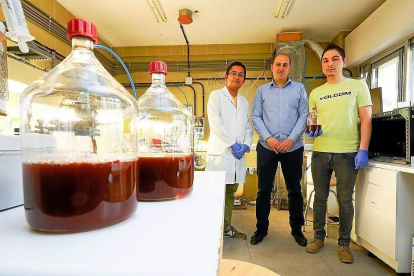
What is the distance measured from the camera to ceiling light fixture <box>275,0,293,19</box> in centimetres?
280

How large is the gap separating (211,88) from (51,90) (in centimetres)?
388

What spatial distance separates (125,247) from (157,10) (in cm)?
323

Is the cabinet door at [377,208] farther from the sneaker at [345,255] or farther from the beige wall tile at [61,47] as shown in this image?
the beige wall tile at [61,47]

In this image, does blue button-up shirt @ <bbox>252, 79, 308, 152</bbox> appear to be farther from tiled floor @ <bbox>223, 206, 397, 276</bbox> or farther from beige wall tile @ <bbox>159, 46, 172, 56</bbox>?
beige wall tile @ <bbox>159, 46, 172, 56</bbox>

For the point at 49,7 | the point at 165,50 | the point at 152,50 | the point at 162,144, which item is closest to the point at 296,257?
the point at 162,144

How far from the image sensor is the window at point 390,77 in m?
2.89

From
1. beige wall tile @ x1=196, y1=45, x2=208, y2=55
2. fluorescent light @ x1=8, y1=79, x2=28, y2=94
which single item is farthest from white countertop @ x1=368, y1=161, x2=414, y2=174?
beige wall tile @ x1=196, y1=45, x2=208, y2=55

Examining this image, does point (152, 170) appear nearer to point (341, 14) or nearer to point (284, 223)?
point (284, 223)

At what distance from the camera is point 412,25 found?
2389mm

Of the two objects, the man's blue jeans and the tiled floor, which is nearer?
the tiled floor

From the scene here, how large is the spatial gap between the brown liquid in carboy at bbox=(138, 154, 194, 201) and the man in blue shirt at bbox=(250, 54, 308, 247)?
1.58 m

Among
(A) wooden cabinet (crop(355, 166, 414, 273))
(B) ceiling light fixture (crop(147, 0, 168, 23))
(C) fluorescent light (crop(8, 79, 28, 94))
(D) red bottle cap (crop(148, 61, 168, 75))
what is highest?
(B) ceiling light fixture (crop(147, 0, 168, 23))

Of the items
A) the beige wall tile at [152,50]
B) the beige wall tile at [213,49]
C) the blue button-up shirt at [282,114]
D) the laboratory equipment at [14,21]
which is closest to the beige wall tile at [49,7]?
the beige wall tile at [152,50]

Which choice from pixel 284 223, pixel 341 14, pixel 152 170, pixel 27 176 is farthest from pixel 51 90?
pixel 341 14
